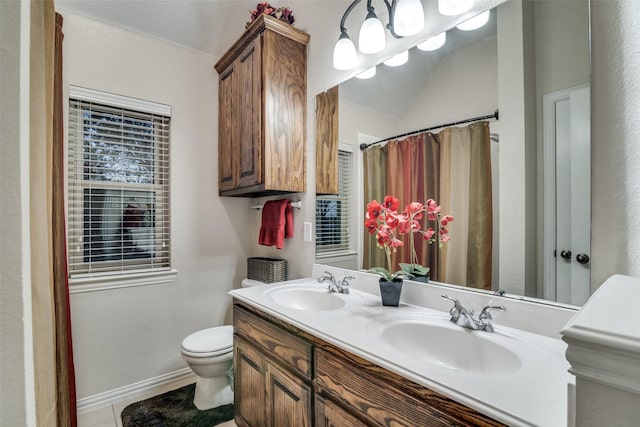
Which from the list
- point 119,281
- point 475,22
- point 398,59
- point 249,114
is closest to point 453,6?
point 475,22

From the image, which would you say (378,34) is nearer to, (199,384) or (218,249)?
(218,249)

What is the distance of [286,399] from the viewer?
4.05ft

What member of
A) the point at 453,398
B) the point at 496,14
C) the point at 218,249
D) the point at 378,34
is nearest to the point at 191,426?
the point at 218,249

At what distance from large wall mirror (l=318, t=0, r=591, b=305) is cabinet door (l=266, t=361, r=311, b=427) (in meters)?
0.87

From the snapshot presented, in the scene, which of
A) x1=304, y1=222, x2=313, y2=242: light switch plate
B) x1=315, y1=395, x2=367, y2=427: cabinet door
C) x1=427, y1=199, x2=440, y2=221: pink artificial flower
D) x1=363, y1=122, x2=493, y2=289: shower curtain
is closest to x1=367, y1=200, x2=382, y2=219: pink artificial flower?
x1=363, y1=122, x2=493, y2=289: shower curtain

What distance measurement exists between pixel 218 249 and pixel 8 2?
7.54 feet

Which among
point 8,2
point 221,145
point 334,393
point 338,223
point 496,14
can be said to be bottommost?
point 334,393

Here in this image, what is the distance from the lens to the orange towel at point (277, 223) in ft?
6.95

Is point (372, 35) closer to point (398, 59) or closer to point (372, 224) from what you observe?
point (398, 59)

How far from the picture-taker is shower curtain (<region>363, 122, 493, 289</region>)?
1.20 m

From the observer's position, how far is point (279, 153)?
6.33 feet

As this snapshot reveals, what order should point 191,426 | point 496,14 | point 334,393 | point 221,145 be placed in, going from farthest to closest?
point 221,145 < point 191,426 < point 496,14 < point 334,393

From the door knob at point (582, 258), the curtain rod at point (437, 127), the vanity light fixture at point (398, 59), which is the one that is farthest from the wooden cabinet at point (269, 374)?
the vanity light fixture at point (398, 59)

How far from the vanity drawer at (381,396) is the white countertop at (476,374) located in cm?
3
